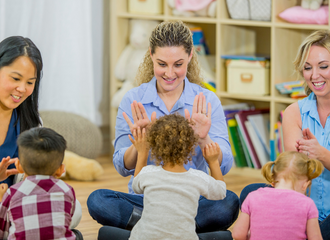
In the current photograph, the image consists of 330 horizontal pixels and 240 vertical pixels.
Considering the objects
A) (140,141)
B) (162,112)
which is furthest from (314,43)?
(140,141)

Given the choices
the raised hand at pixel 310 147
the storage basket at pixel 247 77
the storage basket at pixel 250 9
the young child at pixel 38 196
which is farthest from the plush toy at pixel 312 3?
the young child at pixel 38 196

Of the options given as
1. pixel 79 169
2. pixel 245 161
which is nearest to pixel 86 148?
pixel 79 169

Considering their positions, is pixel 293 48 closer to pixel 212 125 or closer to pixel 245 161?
pixel 245 161

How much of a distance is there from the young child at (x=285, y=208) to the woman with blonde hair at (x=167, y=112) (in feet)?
0.93

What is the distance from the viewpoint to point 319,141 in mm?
1814

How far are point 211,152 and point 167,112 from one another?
0.93 ft

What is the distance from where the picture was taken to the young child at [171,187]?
1.48 metres

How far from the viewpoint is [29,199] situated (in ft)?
4.60

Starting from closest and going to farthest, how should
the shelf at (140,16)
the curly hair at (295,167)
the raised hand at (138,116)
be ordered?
the curly hair at (295,167), the raised hand at (138,116), the shelf at (140,16)

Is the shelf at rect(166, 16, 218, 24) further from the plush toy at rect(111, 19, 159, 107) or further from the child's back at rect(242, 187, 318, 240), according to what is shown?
the child's back at rect(242, 187, 318, 240)

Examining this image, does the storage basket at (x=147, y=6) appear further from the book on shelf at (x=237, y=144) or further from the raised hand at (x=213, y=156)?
the raised hand at (x=213, y=156)

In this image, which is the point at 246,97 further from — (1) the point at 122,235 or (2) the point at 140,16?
(1) the point at 122,235

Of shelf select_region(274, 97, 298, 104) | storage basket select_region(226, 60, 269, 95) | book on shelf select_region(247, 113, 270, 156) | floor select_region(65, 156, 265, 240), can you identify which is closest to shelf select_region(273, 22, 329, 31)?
storage basket select_region(226, 60, 269, 95)

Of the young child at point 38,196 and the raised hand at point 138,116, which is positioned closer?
the young child at point 38,196
